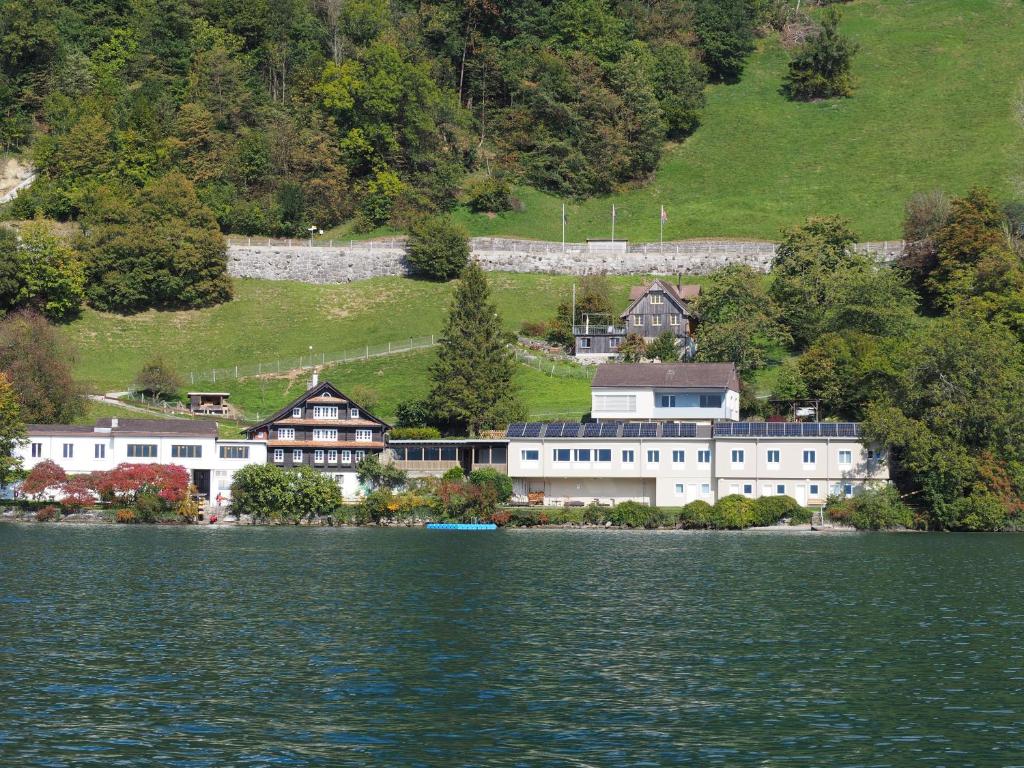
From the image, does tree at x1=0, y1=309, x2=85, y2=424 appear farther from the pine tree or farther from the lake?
the lake

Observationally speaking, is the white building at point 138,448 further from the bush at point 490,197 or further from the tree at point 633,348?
the bush at point 490,197

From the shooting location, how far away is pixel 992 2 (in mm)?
183375

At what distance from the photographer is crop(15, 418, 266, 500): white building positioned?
88500mm

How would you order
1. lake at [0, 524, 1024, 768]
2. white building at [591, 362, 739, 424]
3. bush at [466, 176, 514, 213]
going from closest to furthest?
lake at [0, 524, 1024, 768] < white building at [591, 362, 739, 424] < bush at [466, 176, 514, 213]

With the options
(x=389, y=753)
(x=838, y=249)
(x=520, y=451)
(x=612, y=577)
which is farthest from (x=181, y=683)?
(x=838, y=249)

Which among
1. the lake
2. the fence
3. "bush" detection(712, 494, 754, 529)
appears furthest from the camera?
the fence

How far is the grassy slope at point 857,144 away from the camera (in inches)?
5591

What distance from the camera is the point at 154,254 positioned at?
121m

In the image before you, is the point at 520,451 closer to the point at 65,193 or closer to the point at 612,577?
the point at 612,577

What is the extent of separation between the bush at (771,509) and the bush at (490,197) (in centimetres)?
6688

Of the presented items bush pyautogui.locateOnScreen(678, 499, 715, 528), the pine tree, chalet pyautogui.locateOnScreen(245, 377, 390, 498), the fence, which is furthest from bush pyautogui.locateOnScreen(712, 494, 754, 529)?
the fence

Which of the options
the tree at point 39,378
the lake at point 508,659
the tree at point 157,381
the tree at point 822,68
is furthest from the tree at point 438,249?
the lake at point 508,659

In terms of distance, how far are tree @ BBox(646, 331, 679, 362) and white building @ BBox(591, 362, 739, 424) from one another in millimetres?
12180

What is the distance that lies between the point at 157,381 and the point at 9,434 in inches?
769
